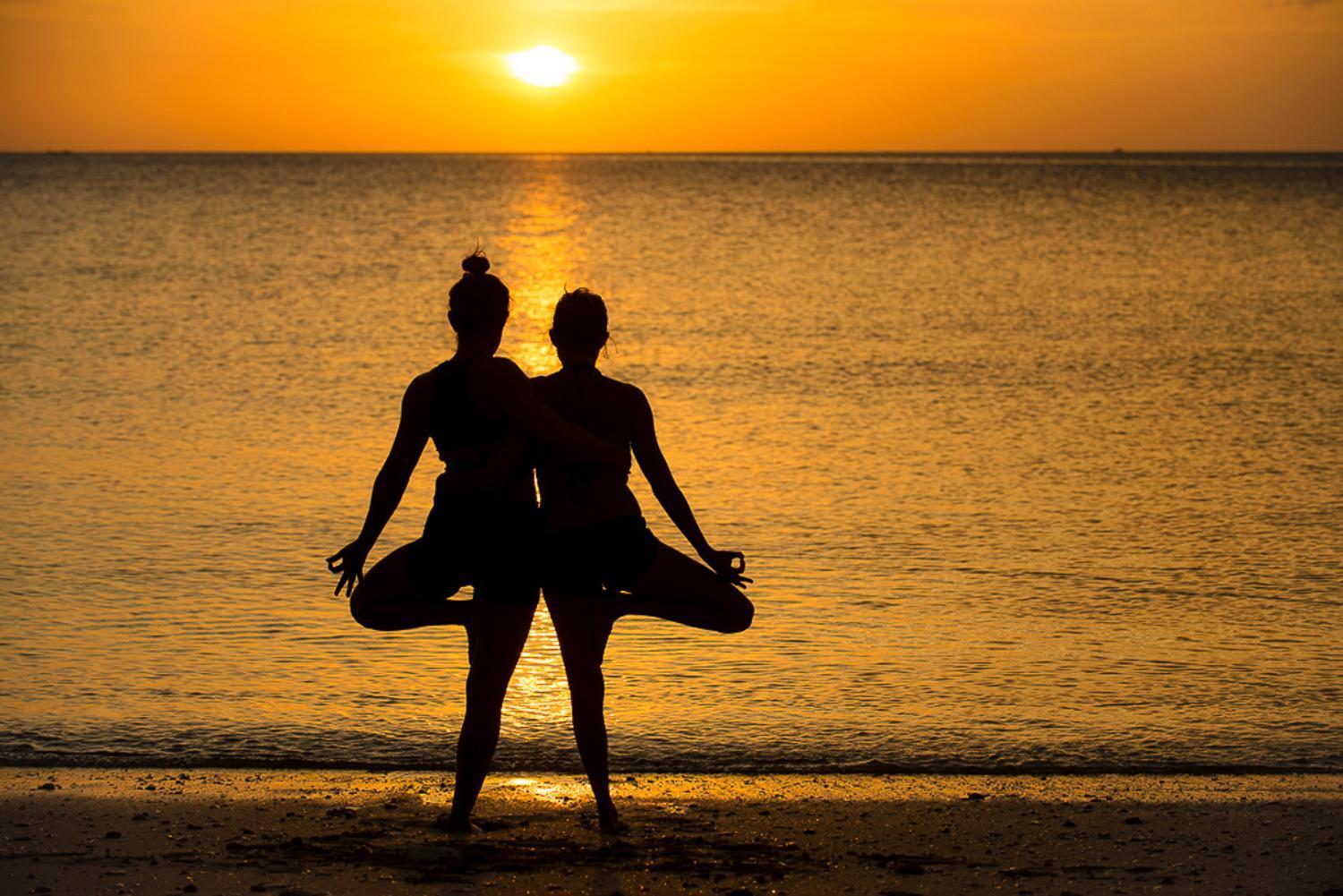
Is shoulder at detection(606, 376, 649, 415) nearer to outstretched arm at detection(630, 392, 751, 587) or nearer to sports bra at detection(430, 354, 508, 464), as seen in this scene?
outstretched arm at detection(630, 392, 751, 587)

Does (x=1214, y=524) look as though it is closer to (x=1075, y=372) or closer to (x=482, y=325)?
(x=482, y=325)

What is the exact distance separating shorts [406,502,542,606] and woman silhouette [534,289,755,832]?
75 millimetres

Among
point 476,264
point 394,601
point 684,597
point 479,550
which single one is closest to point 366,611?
point 394,601

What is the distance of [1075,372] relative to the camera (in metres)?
21.0

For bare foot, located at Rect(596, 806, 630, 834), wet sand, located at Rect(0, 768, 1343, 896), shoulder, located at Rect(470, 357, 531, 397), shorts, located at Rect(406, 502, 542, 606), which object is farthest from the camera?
bare foot, located at Rect(596, 806, 630, 834)

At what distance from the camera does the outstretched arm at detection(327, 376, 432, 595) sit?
5.06 meters

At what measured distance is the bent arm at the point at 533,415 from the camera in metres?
4.93

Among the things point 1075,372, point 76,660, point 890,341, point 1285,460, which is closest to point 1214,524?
point 1285,460

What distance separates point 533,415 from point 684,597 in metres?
0.75

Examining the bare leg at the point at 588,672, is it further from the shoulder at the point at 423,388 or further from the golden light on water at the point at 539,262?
the golden light on water at the point at 539,262

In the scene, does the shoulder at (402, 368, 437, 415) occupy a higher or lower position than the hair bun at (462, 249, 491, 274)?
lower

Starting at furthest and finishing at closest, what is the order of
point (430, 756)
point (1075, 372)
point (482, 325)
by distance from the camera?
point (1075, 372), point (430, 756), point (482, 325)

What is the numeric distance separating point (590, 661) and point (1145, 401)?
14195 millimetres

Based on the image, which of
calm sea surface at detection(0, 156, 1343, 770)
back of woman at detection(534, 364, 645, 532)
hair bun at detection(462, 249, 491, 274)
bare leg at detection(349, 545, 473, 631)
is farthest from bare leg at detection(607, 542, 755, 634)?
calm sea surface at detection(0, 156, 1343, 770)
